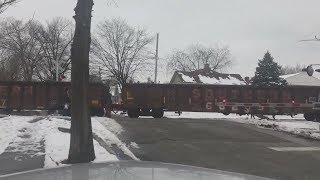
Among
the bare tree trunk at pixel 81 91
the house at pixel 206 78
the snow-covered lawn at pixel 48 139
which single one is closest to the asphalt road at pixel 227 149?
the snow-covered lawn at pixel 48 139

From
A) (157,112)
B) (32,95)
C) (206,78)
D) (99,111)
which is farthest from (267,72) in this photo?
(32,95)

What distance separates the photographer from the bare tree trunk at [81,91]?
1132 cm

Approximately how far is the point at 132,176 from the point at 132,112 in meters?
35.2

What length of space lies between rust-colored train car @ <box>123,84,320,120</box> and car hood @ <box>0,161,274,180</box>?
34433mm

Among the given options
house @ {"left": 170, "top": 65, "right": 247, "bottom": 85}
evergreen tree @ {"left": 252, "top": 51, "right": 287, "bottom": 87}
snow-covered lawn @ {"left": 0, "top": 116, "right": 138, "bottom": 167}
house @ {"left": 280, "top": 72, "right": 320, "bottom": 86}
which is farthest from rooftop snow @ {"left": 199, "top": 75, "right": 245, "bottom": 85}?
snow-covered lawn @ {"left": 0, "top": 116, "right": 138, "bottom": 167}

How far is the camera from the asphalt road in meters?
13.1

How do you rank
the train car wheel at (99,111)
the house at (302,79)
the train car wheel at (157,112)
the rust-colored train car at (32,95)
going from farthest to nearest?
the house at (302,79)
the train car wheel at (157,112)
the rust-colored train car at (32,95)
the train car wheel at (99,111)

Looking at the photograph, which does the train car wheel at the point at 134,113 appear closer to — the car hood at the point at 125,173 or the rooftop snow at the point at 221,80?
the car hood at the point at 125,173

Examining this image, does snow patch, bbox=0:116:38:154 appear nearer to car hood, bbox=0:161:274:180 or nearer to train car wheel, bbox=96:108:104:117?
car hood, bbox=0:161:274:180

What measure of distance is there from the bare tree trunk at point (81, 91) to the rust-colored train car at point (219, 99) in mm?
26920

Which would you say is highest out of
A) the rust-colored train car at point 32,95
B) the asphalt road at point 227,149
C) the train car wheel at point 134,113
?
the rust-colored train car at point 32,95

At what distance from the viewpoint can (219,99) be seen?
39.7m

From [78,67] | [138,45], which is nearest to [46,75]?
[138,45]

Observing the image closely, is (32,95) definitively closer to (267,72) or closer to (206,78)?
(267,72)
